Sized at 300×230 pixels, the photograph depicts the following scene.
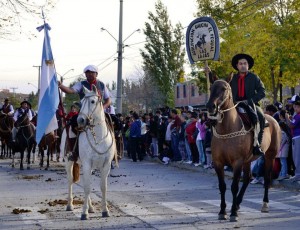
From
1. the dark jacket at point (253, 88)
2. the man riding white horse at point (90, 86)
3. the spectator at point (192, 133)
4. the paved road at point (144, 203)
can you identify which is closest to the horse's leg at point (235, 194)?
the paved road at point (144, 203)

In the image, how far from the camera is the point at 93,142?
12359mm

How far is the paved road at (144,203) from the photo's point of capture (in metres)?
11.4

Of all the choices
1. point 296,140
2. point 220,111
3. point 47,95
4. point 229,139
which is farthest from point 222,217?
point 296,140

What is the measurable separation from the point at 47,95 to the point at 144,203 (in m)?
3.10

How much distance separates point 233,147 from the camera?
480 inches

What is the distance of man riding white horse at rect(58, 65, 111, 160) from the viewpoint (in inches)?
510

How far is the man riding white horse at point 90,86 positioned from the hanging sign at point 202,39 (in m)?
3.80

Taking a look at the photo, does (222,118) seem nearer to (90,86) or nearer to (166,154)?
(90,86)

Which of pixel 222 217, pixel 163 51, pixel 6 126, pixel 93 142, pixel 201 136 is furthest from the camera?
pixel 163 51

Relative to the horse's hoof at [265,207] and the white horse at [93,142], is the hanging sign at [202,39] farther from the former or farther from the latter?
the white horse at [93,142]

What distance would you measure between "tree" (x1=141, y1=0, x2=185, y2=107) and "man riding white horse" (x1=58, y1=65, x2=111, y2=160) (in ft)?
168

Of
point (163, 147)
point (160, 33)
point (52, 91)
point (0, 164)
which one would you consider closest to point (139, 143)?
point (163, 147)

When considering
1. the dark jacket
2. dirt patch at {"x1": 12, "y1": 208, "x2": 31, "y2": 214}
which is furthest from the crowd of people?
dirt patch at {"x1": 12, "y1": 208, "x2": 31, "y2": 214}

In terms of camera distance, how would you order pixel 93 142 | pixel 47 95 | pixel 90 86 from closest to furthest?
pixel 93 142 → pixel 90 86 → pixel 47 95
